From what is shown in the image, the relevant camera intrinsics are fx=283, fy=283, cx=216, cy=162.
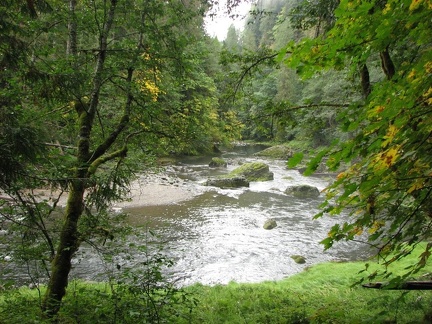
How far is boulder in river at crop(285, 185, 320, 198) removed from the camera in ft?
55.9

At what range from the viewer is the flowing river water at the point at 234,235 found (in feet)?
29.1

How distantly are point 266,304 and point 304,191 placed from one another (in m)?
12.4

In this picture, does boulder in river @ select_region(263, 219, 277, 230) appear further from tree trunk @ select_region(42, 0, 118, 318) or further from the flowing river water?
tree trunk @ select_region(42, 0, 118, 318)

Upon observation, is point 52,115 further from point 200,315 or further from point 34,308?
point 200,315

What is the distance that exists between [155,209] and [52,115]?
394 inches

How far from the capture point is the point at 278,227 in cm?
1234

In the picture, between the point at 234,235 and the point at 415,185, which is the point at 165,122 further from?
the point at 234,235

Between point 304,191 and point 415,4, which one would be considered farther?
point 304,191

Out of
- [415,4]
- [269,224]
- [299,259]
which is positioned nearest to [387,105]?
[415,4]

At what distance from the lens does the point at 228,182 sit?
62.2 feet

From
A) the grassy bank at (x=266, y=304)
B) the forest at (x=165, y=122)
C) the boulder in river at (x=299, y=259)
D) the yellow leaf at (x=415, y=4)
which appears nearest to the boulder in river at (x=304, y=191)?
the boulder in river at (x=299, y=259)

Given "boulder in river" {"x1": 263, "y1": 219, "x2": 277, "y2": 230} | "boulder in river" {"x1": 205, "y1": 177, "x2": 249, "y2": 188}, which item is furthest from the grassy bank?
"boulder in river" {"x1": 205, "y1": 177, "x2": 249, "y2": 188}

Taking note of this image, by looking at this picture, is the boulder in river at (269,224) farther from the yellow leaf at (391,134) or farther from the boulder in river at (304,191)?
the yellow leaf at (391,134)

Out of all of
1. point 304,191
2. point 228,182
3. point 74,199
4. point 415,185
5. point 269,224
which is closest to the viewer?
point 415,185
